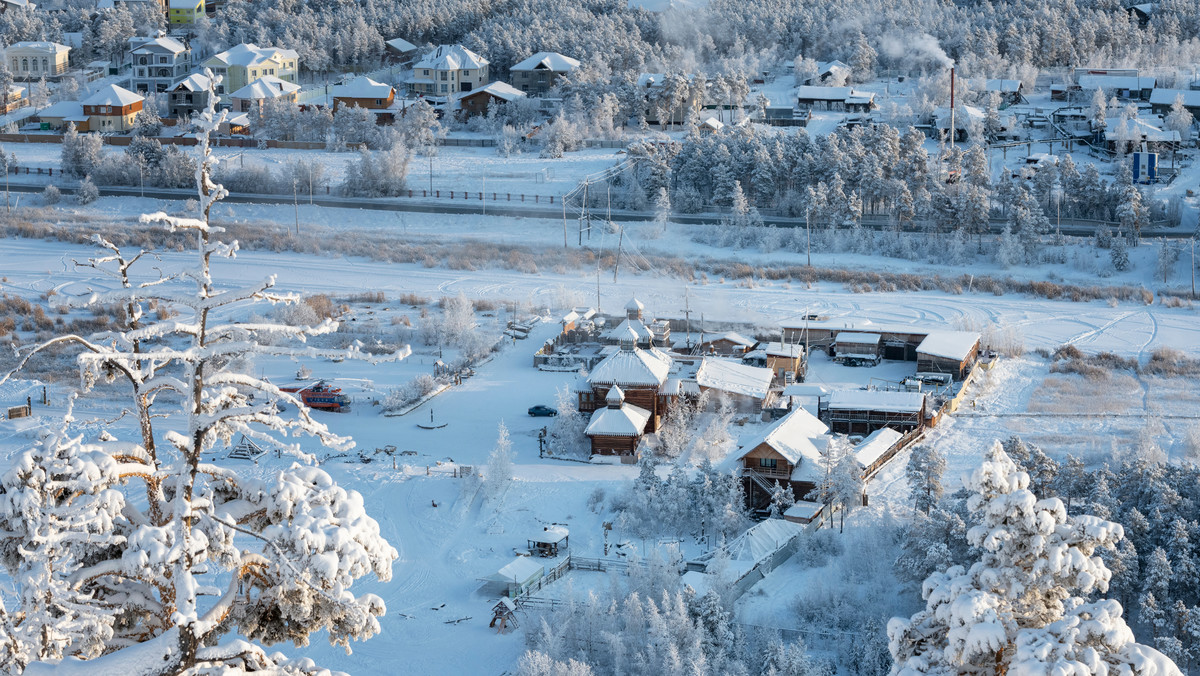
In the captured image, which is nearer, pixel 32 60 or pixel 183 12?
pixel 32 60

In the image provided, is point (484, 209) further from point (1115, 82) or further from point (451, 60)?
point (1115, 82)

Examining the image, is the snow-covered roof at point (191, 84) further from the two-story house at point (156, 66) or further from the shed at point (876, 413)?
the shed at point (876, 413)

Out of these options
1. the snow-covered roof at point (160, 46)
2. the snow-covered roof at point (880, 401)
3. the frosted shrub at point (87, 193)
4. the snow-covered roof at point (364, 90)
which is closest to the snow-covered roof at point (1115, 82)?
the snow-covered roof at point (364, 90)

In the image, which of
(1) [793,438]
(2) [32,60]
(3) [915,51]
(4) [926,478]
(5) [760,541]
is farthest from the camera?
(2) [32,60]

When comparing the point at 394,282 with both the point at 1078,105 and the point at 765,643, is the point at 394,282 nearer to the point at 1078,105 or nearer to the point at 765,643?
the point at 765,643

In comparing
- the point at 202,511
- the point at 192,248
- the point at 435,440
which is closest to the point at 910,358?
the point at 435,440

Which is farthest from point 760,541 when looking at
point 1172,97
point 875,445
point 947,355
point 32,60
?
point 32,60

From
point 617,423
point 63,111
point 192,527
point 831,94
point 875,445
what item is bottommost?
point 875,445
